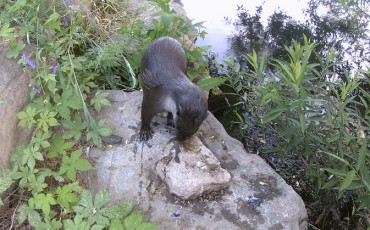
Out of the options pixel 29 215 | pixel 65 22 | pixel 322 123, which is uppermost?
pixel 65 22

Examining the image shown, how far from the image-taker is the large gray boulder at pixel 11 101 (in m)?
2.69

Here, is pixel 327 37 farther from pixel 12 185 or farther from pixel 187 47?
pixel 12 185

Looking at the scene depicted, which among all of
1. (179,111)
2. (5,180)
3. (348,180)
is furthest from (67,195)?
(348,180)

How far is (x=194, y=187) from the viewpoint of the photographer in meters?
2.61

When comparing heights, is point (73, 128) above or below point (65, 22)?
below

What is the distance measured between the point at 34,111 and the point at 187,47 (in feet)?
5.65

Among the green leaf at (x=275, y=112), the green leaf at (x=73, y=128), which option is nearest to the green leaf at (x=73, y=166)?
the green leaf at (x=73, y=128)

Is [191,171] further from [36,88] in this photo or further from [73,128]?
[36,88]

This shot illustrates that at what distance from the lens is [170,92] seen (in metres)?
2.66

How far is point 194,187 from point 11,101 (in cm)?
136

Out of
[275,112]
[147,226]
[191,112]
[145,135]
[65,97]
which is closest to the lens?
[147,226]

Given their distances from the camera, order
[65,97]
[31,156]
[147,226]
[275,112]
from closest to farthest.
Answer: [147,226] → [31,156] → [275,112] → [65,97]

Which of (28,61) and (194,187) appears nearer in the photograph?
(194,187)

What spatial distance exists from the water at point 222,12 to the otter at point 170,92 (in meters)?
2.12
